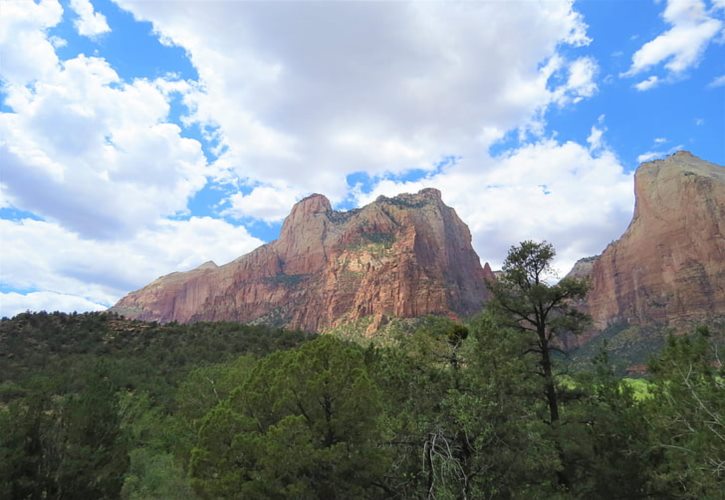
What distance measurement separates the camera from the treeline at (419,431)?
38.7ft

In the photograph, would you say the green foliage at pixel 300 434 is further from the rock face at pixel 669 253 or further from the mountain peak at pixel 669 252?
the mountain peak at pixel 669 252

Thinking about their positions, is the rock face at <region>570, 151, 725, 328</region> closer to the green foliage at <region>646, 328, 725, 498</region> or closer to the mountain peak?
the mountain peak

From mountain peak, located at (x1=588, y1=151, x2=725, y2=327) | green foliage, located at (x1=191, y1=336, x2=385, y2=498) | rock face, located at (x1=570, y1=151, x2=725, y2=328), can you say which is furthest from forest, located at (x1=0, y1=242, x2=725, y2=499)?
mountain peak, located at (x1=588, y1=151, x2=725, y2=327)

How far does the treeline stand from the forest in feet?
0.15

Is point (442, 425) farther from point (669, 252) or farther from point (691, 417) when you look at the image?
point (669, 252)

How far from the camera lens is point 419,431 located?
12055 millimetres

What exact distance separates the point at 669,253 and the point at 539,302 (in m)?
170

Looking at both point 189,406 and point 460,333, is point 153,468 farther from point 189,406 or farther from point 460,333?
point 460,333

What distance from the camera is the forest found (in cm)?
1184

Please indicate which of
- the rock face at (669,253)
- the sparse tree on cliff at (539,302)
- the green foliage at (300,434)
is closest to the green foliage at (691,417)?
the sparse tree on cliff at (539,302)

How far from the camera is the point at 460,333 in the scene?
14.7 m

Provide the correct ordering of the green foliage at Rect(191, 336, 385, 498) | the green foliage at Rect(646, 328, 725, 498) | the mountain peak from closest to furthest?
the green foliage at Rect(646, 328, 725, 498), the green foliage at Rect(191, 336, 385, 498), the mountain peak

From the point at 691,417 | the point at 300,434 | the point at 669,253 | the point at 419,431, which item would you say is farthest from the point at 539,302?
the point at 669,253

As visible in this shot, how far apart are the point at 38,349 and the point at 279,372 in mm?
40686
